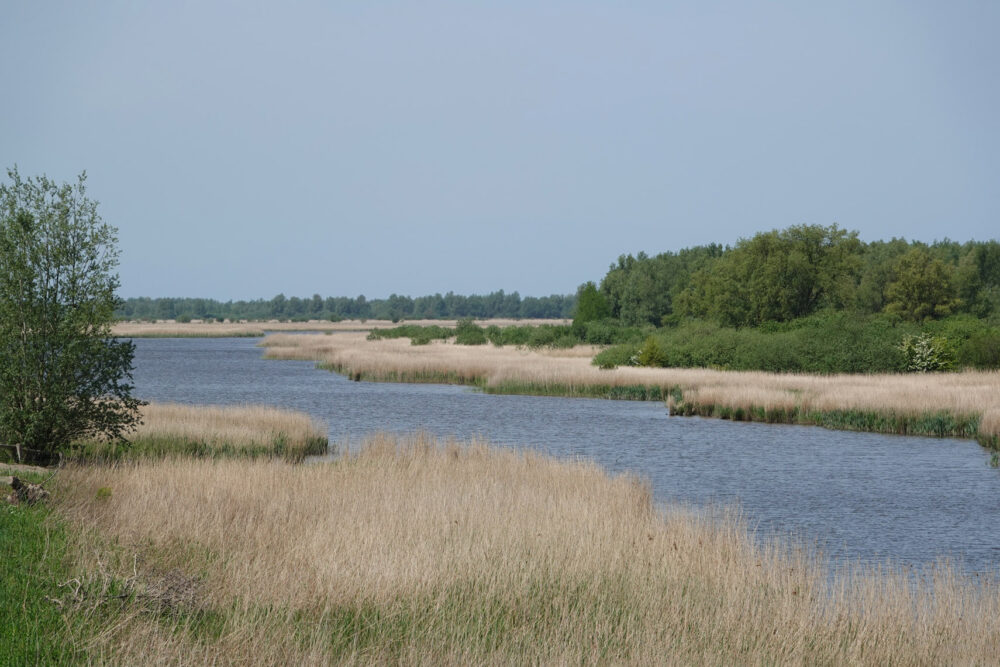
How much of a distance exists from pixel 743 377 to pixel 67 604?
131 feet

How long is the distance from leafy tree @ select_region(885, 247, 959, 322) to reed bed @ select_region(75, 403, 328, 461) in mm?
55505

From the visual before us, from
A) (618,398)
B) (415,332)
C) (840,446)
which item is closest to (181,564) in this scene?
(840,446)

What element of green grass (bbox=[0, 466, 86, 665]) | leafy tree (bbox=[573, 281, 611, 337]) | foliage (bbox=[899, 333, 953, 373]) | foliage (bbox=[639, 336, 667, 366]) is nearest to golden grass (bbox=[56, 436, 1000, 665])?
green grass (bbox=[0, 466, 86, 665])

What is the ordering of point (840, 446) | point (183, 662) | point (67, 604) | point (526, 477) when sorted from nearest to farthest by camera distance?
point (183, 662) < point (67, 604) < point (526, 477) < point (840, 446)

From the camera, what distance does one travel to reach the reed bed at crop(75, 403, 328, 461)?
20589 millimetres

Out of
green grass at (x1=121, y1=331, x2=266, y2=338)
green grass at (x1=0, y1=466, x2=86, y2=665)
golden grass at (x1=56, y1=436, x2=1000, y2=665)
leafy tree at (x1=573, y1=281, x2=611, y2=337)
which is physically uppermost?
leafy tree at (x1=573, y1=281, x2=611, y2=337)

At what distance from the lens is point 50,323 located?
712 inches

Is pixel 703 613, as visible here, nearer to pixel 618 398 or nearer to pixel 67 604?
pixel 67 604

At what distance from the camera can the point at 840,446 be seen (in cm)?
2950

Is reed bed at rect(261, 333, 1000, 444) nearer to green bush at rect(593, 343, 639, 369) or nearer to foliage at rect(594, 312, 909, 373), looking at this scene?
green bush at rect(593, 343, 639, 369)

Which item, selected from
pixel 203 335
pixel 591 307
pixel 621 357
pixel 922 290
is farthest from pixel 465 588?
pixel 203 335

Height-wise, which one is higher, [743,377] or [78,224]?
[78,224]


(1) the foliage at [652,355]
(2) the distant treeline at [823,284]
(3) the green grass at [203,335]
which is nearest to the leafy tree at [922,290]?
(2) the distant treeline at [823,284]

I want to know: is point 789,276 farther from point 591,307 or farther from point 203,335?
point 203,335
